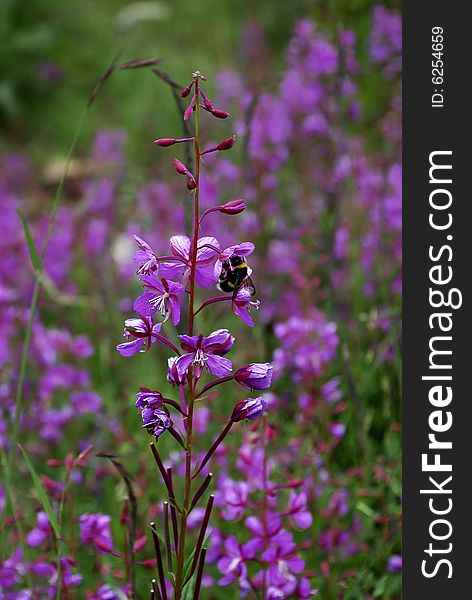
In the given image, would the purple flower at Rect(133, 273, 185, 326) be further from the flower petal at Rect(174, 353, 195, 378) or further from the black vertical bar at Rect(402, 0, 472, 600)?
the black vertical bar at Rect(402, 0, 472, 600)

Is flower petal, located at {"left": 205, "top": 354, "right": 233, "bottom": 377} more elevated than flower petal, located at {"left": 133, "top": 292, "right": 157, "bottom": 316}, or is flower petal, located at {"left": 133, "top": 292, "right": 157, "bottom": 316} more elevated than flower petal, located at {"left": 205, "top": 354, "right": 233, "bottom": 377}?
flower petal, located at {"left": 133, "top": 292, "right": 157, "bottom": 316}

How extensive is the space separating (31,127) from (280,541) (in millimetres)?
7466

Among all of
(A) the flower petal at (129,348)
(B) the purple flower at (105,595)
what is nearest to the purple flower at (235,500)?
(B) the purple flower at (105,595)

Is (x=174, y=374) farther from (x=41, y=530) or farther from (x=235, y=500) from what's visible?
(x=41, y=530)

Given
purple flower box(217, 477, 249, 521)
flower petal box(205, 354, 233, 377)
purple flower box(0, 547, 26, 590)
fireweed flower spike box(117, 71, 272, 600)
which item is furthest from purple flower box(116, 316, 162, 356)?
purple flower box(0, 547, 26, 590)

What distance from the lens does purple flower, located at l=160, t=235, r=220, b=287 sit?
1572 mm

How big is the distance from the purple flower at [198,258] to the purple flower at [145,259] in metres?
0.02

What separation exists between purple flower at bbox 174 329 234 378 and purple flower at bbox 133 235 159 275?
0.14m

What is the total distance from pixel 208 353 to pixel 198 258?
17 cm

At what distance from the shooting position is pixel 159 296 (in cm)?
159

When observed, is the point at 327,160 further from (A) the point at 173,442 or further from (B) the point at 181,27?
(B) the point at 181,27

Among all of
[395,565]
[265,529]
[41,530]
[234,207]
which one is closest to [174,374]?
[234,207]

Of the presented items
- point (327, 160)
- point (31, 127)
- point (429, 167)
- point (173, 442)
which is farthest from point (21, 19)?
point (429, 167)

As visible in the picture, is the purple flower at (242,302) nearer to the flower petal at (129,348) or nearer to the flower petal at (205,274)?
the flower petal at (205,274)
